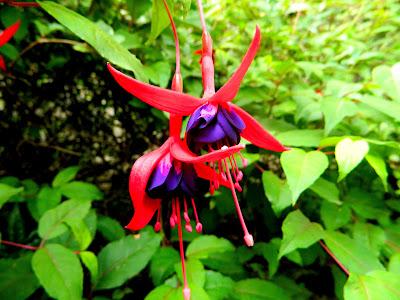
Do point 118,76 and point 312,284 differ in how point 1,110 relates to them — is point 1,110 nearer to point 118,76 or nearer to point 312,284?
point 118,76

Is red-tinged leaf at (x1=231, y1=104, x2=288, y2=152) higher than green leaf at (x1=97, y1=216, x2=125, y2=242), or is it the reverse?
red-tinged leaf at (x1=231, y1=104, x2=288, y2=152)

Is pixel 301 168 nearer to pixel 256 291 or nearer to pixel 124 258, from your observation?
pixel 256 291

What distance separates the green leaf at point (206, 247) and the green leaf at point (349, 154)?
336mm

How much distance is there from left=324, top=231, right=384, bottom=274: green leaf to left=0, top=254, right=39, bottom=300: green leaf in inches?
24.6

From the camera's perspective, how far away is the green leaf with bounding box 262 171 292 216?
651mm

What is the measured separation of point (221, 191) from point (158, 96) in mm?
584

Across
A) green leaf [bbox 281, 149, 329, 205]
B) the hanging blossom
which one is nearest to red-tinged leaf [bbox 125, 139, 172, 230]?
the hanging blossom

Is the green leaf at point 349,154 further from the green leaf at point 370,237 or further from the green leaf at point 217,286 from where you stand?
the green leaf at point 217,286

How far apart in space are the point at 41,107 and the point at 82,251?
2.77 ft

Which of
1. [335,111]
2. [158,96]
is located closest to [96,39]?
[158,96]

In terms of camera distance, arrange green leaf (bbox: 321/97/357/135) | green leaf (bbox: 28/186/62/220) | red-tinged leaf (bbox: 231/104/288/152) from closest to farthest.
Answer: red-tinged leaf (bbox: 231/104/288/152), green leaf (bbox: 321/97/357/135), green leaf (bbox: 28/186/62/220)

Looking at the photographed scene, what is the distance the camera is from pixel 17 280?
0.73 metres

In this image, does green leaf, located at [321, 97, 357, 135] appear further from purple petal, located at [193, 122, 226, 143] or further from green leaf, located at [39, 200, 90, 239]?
green leaf, located at [39, 200, 90, 239]

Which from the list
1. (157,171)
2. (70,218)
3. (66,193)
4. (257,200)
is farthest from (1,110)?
(157,171)
